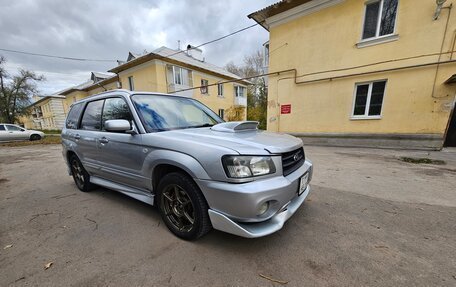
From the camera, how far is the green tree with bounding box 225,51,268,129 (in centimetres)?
2178

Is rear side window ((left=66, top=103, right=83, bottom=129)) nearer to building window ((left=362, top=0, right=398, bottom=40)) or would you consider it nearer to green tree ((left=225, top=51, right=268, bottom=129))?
building window ((left=362, top=0, right=398, bottom=40))

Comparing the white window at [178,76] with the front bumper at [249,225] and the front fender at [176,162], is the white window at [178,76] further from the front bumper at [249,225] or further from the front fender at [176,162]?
the front bumper at [249,225]

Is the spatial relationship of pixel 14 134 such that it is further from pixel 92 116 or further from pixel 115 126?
pixel 115 126

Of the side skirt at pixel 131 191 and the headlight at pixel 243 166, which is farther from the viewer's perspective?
the side skirt at pixel 131 191

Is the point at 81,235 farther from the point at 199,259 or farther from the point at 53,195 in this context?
the point at 53,195

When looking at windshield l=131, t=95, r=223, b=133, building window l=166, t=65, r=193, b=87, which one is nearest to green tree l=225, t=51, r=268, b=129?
building window l=166, t=65, r=193, b=87

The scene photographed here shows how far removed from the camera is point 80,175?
356 cm

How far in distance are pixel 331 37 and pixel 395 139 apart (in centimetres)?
490

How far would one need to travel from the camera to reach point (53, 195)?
3.45 metres

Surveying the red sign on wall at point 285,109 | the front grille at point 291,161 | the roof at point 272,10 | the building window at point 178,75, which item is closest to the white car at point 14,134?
the building window at point 178,75

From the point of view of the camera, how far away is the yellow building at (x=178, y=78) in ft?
49.1

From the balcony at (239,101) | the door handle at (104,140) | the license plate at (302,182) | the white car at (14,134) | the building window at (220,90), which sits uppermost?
the building window at (220,90)

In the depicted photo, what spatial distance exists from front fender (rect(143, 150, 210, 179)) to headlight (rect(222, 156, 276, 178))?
234 millimetres

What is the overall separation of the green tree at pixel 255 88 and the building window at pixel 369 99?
11405mm
